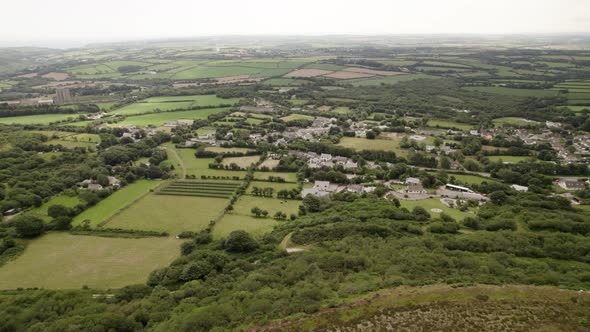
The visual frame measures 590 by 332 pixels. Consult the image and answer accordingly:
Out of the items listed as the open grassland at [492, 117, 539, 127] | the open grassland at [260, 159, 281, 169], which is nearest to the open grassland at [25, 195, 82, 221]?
the open grassland at [260, 159, 281, 169]

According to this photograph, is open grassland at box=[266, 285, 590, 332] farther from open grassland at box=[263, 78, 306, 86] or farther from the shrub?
open grassland at box=[263, 78, 306, 86]

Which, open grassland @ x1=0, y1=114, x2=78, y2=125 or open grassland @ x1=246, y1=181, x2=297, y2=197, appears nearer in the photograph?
open grassland @ x1=246, y1=181, x2=297, y2=197

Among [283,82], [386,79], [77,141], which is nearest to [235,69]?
[283,82]

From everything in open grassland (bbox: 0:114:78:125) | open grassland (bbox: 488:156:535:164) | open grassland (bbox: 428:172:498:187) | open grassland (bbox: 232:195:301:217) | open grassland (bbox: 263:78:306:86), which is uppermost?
open grassland (bbox: 263:78:306:86)

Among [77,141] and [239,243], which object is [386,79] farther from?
[239,243]

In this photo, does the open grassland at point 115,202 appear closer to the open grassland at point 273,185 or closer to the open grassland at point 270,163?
the open grassland at point 273,185
